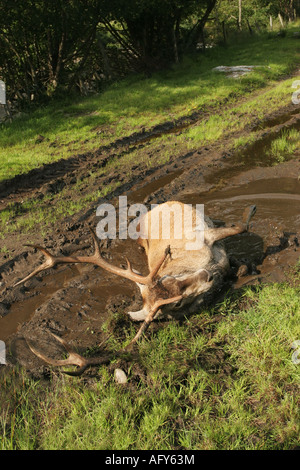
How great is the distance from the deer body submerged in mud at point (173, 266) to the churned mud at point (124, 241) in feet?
1.48

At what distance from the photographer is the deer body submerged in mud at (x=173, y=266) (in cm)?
402

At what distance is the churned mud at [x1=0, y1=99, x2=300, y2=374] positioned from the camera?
4.73m

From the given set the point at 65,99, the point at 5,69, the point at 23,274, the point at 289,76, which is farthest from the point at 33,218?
the point at 289,76

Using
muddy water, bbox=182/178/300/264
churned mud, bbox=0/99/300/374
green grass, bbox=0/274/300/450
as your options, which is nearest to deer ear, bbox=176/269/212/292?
green grass, bbox=0/274/300/450

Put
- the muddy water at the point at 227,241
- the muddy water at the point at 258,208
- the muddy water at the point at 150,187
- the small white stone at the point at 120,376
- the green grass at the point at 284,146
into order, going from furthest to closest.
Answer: the green grass at the point at 284,146 < the muddy water at the point at 150,187 < the muddy water at the point at 258,208 < the muddy water at the point at 227,241 < the small white stone at the point at 120,376

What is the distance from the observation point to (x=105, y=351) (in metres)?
4.19

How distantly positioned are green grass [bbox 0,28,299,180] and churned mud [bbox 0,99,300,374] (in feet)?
4.11

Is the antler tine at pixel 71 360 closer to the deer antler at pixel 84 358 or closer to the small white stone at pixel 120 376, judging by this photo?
the deer antler at pixel 84 358

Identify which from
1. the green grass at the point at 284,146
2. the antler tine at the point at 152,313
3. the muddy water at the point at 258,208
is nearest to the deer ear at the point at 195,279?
the antler tine at the point at 152,313

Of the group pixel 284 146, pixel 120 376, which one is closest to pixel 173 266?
pixel 120 376

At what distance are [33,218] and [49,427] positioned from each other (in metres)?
4.67

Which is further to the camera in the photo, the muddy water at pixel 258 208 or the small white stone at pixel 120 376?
the muddy water at pixel 258 208

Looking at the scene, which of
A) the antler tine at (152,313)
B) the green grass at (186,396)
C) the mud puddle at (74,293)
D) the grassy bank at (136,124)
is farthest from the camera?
the grassy bank at (136,124)

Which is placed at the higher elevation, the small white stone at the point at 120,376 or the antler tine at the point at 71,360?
the antler tine at the point at 71,360
